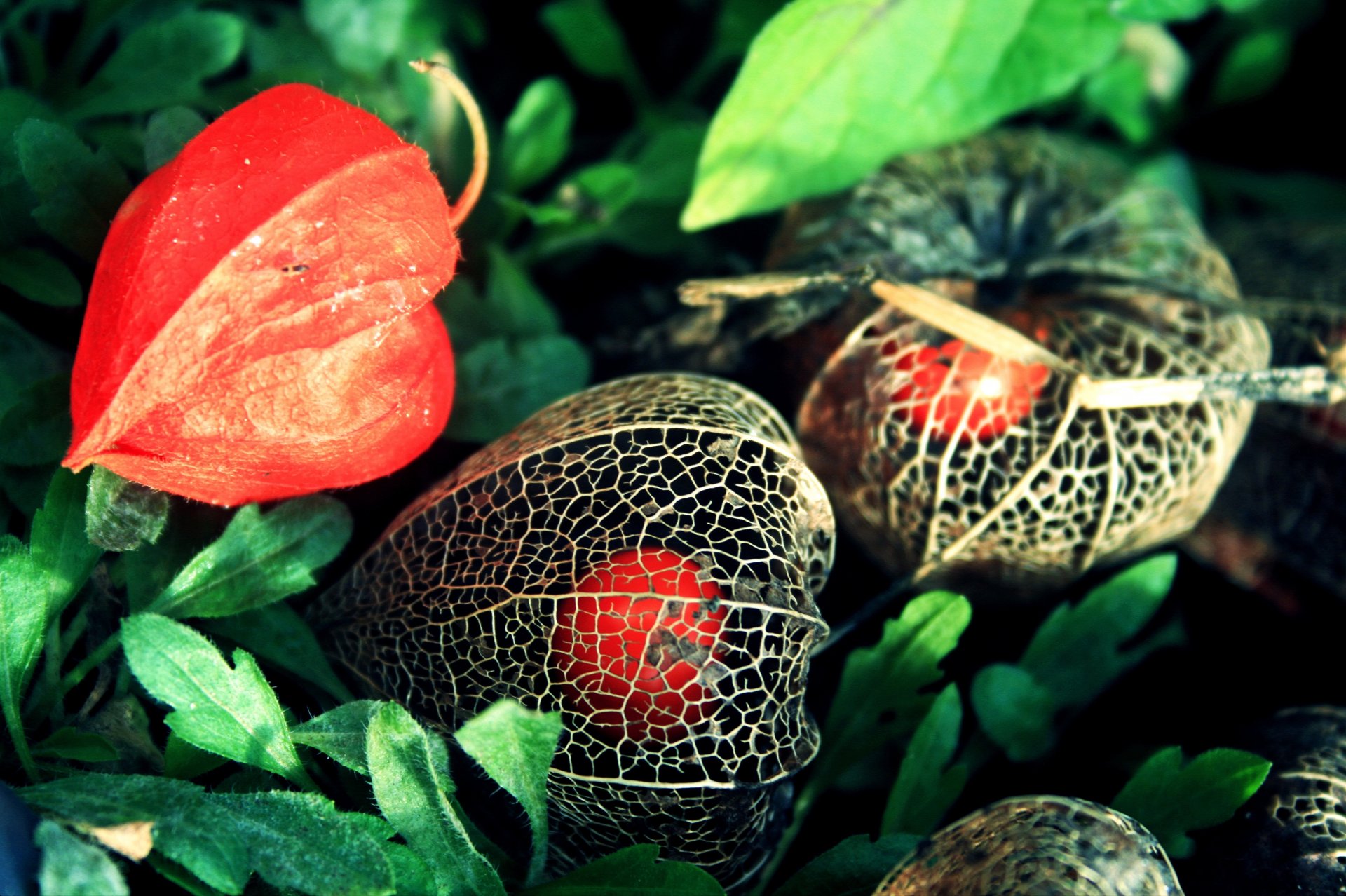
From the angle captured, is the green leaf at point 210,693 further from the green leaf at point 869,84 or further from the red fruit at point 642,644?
the green leaf at point 869,84

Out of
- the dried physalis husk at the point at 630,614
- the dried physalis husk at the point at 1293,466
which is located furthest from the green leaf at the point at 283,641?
the dried physalis husk at the point at 1293,466

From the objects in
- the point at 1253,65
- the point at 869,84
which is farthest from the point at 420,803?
the point at 1253,65

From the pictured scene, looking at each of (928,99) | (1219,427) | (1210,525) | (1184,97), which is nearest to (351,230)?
(928,99)

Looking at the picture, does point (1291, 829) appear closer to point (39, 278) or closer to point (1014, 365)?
point (1014, 365)

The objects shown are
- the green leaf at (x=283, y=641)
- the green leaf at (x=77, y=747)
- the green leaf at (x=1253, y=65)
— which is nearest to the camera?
the green leaf at (x=77, y=747)

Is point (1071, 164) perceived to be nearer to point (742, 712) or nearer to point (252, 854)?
point (742, 712)

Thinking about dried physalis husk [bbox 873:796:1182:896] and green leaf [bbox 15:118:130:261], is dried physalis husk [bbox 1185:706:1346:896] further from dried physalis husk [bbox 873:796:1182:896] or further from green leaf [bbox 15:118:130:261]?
green leaf [bbox 15:118:130:261]

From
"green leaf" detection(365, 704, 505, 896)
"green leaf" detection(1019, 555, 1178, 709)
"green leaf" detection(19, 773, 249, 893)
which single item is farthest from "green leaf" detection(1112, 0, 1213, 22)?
"green leaf" detection(19, 773, 249, 893)
